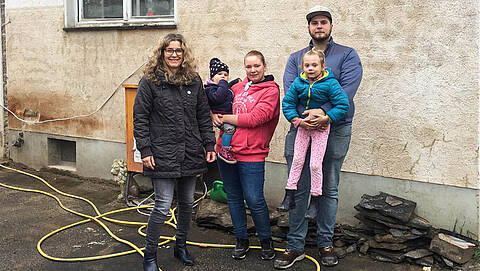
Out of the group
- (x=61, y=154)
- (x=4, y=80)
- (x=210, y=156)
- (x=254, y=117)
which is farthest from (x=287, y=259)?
(x=4, y=80)

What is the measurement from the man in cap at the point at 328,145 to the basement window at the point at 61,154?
4.06 metres

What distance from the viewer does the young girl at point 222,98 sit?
4.16 metres

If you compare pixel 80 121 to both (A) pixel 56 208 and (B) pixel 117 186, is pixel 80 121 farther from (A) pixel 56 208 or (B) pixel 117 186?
(A) pixel 56 208

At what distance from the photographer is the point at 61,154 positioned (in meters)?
7.33

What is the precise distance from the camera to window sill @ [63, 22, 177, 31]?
600 centimetres

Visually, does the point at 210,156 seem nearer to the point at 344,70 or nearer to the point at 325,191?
the point at 325,191

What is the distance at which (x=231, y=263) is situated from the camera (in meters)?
4.32

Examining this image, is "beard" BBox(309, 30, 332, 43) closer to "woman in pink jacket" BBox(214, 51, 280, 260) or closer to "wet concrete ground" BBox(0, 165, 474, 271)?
"woman in pink jacket" BBox(214, 51, 280, 260)

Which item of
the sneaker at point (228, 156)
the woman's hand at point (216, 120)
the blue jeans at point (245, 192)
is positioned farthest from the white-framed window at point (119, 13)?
the blue jeans at point (245, 192)

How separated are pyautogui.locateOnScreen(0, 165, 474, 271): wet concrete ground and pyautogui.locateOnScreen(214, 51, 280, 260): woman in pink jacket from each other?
0.49 m

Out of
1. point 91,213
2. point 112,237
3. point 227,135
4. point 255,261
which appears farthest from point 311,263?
point 91,213

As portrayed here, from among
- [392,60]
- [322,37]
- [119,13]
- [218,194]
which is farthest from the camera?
[119,13]

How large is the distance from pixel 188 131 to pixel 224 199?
1.54 m

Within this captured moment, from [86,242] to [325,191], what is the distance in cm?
230
